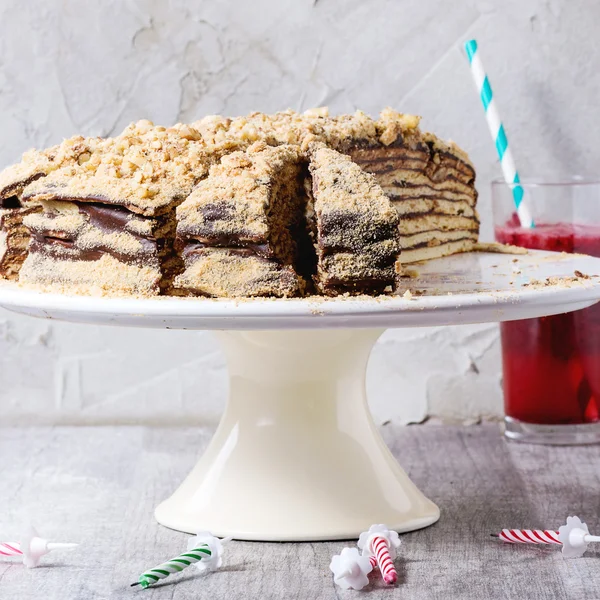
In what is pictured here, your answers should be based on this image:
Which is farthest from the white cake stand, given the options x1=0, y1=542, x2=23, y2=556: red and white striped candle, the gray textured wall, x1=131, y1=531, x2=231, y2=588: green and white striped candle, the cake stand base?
the gray textured wall

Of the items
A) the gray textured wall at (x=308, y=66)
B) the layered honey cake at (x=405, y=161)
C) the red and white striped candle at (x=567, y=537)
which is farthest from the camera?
the gray textured wall at (x=308, y=66)

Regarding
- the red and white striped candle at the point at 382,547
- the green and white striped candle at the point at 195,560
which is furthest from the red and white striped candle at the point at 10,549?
the red and white striped candle at the point at 382,547

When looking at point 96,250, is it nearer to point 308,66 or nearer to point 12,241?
point 12,241

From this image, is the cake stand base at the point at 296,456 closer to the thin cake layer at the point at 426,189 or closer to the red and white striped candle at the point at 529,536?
the red and white striped candle at the point at 529,536

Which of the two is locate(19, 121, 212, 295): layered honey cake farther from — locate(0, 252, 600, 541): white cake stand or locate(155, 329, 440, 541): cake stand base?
locate(155, 329, 440, 541): cake stand base

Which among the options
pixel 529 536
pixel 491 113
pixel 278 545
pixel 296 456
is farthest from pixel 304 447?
pixel 491 113

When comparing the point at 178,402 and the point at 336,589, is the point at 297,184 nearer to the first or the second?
the point at 336,589
